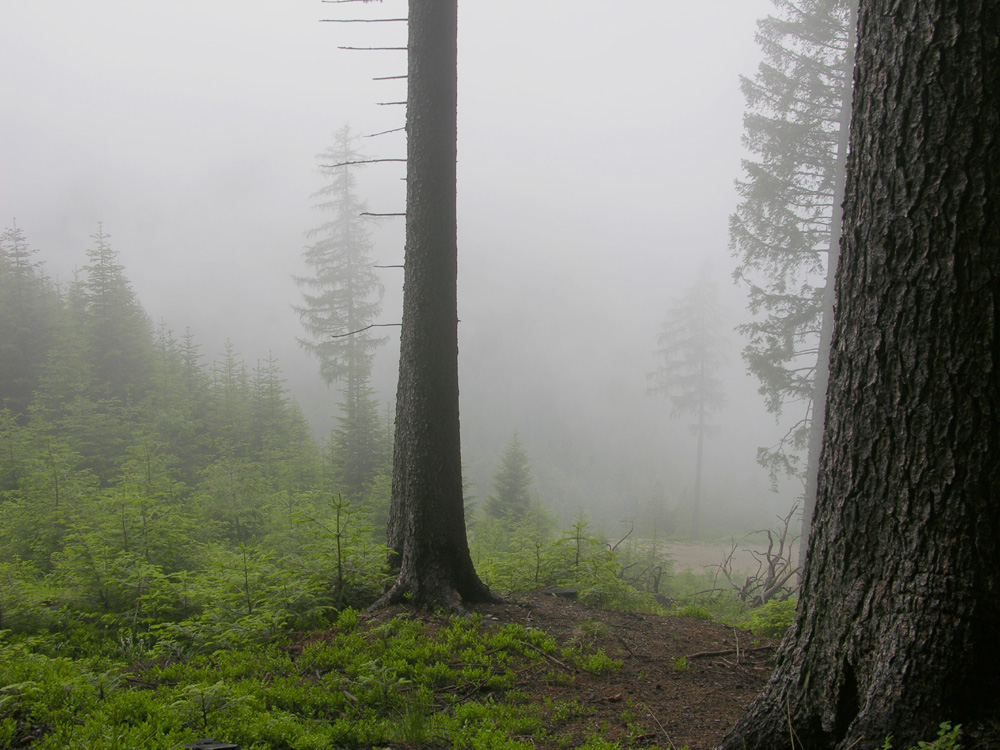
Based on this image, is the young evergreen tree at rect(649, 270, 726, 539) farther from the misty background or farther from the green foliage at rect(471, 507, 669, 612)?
the green foliage at rect(471, 507, 669, 612)

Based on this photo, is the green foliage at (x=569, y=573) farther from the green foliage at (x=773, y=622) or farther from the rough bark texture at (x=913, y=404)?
the rough bark texture at (x=913, y=404)

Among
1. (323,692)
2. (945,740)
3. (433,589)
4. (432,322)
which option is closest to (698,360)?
(432,322)

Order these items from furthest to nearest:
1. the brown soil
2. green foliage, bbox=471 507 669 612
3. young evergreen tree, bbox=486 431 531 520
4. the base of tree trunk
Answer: young evergreen tree, bbox=486 431 531 520
green foliage, bbox=471 507 669 612
the base of tree trunk
the brown soil

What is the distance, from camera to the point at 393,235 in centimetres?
5209

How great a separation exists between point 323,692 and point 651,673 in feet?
8.66

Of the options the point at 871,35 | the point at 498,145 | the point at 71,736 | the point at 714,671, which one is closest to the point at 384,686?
the point at 71,736

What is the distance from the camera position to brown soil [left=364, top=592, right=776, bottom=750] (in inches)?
132

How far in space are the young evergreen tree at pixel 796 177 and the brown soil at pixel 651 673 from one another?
9.38 meters

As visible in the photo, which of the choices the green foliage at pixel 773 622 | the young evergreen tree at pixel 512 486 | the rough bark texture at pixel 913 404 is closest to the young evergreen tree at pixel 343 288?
the young evergreen tree at pixel 512 486

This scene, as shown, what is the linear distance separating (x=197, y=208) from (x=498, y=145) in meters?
46.1

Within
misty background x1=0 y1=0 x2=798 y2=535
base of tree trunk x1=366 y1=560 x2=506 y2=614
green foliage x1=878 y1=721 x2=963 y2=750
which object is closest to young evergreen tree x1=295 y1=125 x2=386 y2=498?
misty background x1=0 y1=0 x2=798 y2=535

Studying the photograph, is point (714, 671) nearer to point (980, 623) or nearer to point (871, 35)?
point (980, 623)

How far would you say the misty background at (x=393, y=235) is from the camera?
136 feet

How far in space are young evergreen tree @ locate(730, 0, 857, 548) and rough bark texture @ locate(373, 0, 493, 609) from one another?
36.2ft
